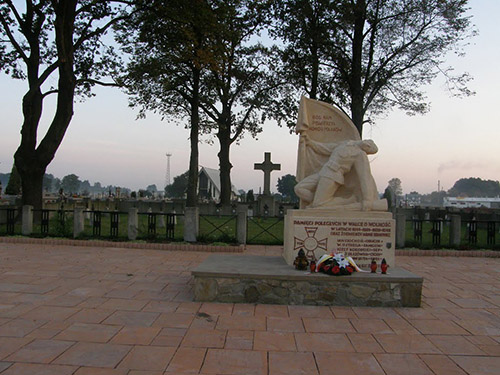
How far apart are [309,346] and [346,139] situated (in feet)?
13.7

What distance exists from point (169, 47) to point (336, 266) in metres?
14.2

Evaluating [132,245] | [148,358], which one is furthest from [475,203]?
[148,358]

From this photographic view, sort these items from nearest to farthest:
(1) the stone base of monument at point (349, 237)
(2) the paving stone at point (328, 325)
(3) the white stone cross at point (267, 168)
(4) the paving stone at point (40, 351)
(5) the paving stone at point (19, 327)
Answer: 1. (4) the paving stone at point (40, 351)
2. (5) the paving stone at point (19, 327)
3. (2) the paving stone at point (328, 325)
4. (1) the stone base of monument at point (349, 237)
5. (3) the white stone cross at point (267, 168)

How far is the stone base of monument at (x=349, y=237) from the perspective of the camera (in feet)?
20.0

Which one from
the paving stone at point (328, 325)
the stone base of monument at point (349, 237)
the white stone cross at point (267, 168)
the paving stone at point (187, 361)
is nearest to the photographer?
the paving stone at point (187, 361)

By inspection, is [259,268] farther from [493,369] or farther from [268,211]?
[268,211]

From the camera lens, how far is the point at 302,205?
6996 millimetres

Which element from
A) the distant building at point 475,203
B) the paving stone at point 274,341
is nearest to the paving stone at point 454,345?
the paving stone at point 274,341

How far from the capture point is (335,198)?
6711mm

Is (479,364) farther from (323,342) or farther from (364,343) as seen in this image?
(323,342)

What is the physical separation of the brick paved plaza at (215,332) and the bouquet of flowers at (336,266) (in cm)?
49

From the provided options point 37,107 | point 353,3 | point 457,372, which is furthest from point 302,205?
point 353,3

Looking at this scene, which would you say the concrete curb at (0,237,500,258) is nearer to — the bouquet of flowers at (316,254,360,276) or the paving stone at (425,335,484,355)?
the bouquet of flowers at (316,254,360,276)

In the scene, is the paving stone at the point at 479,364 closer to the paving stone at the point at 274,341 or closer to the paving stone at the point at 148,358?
the paving stone at the point at 274,341
